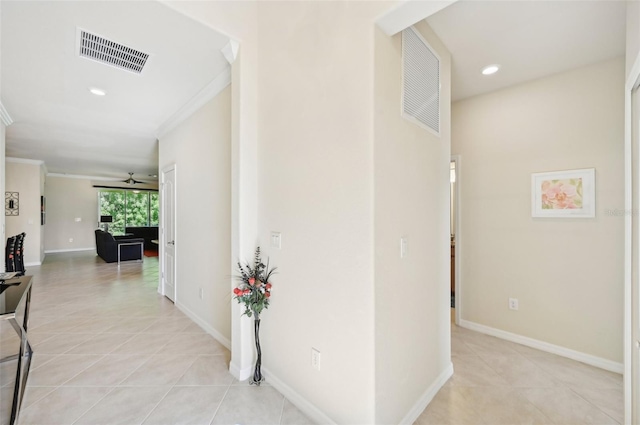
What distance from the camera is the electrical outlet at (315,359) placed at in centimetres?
175

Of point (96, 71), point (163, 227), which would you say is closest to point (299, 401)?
point (96, 71)

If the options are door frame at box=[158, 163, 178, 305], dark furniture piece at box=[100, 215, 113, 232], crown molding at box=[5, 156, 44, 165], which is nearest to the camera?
door frame at box=[158, 163, 178, 305]

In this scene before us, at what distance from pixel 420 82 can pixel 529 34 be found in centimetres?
101

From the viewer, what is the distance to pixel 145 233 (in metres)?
10.5

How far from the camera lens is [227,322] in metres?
2.77

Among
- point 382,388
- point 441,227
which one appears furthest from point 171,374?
point 441,227

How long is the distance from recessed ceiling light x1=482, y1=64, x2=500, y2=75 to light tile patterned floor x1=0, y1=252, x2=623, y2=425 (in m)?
2.73

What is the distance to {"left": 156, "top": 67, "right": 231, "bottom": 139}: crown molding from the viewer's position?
273 centimetres

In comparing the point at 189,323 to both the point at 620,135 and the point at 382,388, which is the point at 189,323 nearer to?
the point at 382,388

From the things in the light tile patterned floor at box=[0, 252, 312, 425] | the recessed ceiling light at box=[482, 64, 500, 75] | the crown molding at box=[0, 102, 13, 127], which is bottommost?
the light tile patterned floor at box=[0, 252, 312, 425]

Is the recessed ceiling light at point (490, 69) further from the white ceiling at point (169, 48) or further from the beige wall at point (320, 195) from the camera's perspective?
the beige wall at point (320, 195)

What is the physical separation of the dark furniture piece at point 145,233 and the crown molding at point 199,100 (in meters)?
7.70

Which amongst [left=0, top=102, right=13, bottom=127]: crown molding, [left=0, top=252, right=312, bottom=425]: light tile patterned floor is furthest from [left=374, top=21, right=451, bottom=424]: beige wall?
[left=0, top=102, right=13, bottom=127]: crown molding

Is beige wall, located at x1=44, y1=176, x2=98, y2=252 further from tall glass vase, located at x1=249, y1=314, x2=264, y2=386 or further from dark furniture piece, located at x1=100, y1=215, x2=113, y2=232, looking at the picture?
tall glass vase, located at x1=249, y1=314, x2=264, y2=386
